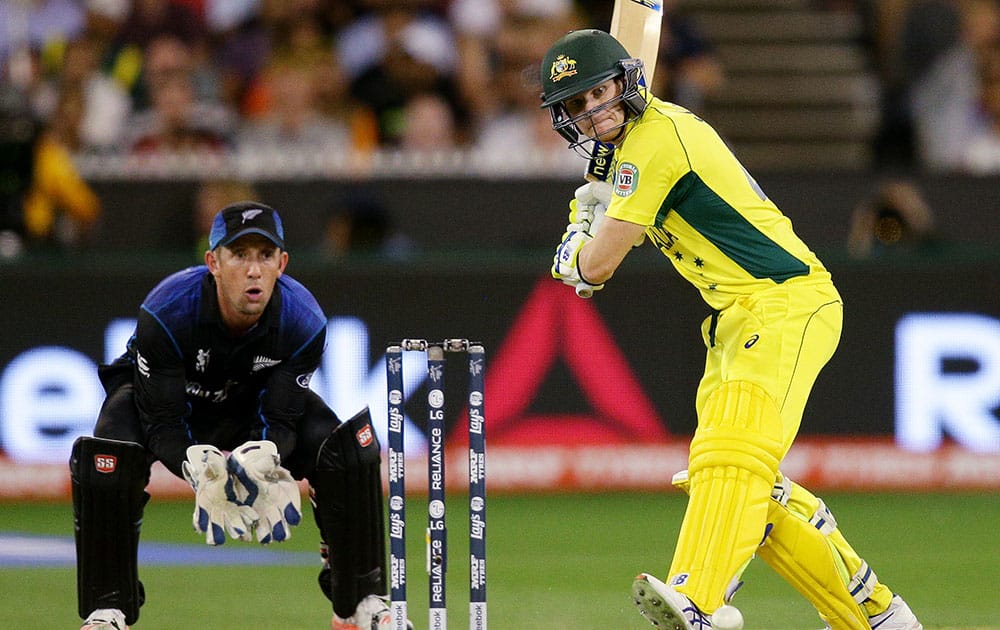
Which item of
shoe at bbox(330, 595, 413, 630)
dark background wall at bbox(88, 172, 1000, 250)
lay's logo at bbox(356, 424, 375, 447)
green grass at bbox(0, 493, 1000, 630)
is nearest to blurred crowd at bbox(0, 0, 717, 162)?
dark background wall at bbox(88, 172, 1000, 250)

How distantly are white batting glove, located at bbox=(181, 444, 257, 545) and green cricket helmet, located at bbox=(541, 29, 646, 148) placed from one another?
160 cm

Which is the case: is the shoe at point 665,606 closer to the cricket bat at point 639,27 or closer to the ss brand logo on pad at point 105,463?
the ss brand logo on pad at point 105,463

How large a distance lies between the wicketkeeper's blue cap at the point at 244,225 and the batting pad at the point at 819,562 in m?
1.91

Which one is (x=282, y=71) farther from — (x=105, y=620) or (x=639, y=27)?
(x=105, y=620)

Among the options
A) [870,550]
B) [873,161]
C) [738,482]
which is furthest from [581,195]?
[873,161]

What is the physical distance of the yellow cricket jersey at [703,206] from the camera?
527 cm

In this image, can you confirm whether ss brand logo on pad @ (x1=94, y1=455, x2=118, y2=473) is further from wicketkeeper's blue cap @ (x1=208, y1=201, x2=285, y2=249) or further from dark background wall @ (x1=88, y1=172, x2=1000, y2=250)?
dark background wall @ (x1=88, y1=172, x2=1000, y2=250)

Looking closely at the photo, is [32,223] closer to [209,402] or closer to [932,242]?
[209,402]

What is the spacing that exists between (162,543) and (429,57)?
4325 millimetres

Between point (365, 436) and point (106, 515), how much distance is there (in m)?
0.92

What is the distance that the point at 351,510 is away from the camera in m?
5.83

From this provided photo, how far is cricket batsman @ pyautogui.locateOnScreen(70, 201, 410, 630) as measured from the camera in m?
5.45

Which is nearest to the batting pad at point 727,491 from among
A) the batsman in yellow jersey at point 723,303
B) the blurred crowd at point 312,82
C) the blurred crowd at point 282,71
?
the batsman in yellow jersey at point 723,303

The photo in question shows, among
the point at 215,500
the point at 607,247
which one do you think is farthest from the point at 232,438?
the point at 607,247
